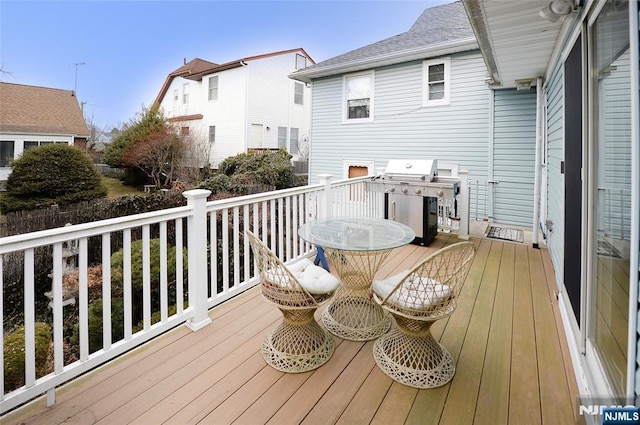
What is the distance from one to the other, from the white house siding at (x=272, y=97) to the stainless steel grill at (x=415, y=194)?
11.6m

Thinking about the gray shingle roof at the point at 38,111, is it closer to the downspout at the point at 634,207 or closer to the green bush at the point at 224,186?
the green bush at the point at 224,186

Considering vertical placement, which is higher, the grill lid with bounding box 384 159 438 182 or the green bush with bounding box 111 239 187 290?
the grill lid with bounding box 384 159 438 182

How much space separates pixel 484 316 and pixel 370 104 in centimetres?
699

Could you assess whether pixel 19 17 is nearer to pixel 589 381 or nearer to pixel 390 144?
pixel 390 144

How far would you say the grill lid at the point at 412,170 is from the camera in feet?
16.4

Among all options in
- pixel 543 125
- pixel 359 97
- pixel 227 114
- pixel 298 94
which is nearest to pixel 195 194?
pixel 543 125

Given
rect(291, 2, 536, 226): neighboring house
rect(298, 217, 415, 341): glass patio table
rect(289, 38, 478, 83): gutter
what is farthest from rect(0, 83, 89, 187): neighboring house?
rect(298, 217, 415, 341): glass patio table

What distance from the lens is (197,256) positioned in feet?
8.38

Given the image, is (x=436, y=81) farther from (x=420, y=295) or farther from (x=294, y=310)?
(x=294, y=310)

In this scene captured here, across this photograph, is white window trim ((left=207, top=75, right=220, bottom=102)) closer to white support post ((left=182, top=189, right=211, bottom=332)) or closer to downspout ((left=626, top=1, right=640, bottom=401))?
white support post ((left=182, top=189, right=211, bottom=332))

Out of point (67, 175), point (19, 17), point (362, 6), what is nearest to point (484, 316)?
point (362, 6)

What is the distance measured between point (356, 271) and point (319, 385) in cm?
97

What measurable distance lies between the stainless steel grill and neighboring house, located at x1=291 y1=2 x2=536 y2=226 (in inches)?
78.1

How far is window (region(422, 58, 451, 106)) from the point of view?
7.38m
